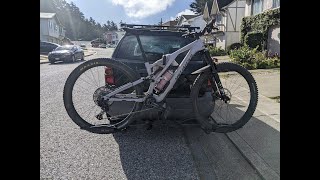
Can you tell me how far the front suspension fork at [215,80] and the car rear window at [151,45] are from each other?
30.3 inches

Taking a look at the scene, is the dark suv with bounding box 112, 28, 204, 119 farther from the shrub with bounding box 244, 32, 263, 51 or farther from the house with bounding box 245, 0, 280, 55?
the shrub with bounding box 244, 32, 263, 51

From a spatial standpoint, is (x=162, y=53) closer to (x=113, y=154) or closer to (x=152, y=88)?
(x=152, y=88)

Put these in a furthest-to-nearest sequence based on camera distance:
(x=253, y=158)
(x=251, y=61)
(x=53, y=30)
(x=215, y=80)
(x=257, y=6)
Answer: (x=53, y=30), (x=257, y=6), (x=251, y=61), (x=215, y=80), (x=253, y=158)

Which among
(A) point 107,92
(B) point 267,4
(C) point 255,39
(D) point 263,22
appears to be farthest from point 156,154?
(B) point 267,4

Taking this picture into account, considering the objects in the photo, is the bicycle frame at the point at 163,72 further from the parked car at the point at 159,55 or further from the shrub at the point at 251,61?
the shrub at the point at 251,61

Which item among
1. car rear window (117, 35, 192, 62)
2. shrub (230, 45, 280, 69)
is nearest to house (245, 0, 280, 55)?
shrub (230, 45, 280, 69)

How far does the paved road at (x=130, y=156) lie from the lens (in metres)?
3.23

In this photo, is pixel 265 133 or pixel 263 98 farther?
pixel 263 98

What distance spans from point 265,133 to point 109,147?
7.51 ft

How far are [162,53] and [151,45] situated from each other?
22cm

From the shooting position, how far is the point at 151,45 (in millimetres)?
4543
